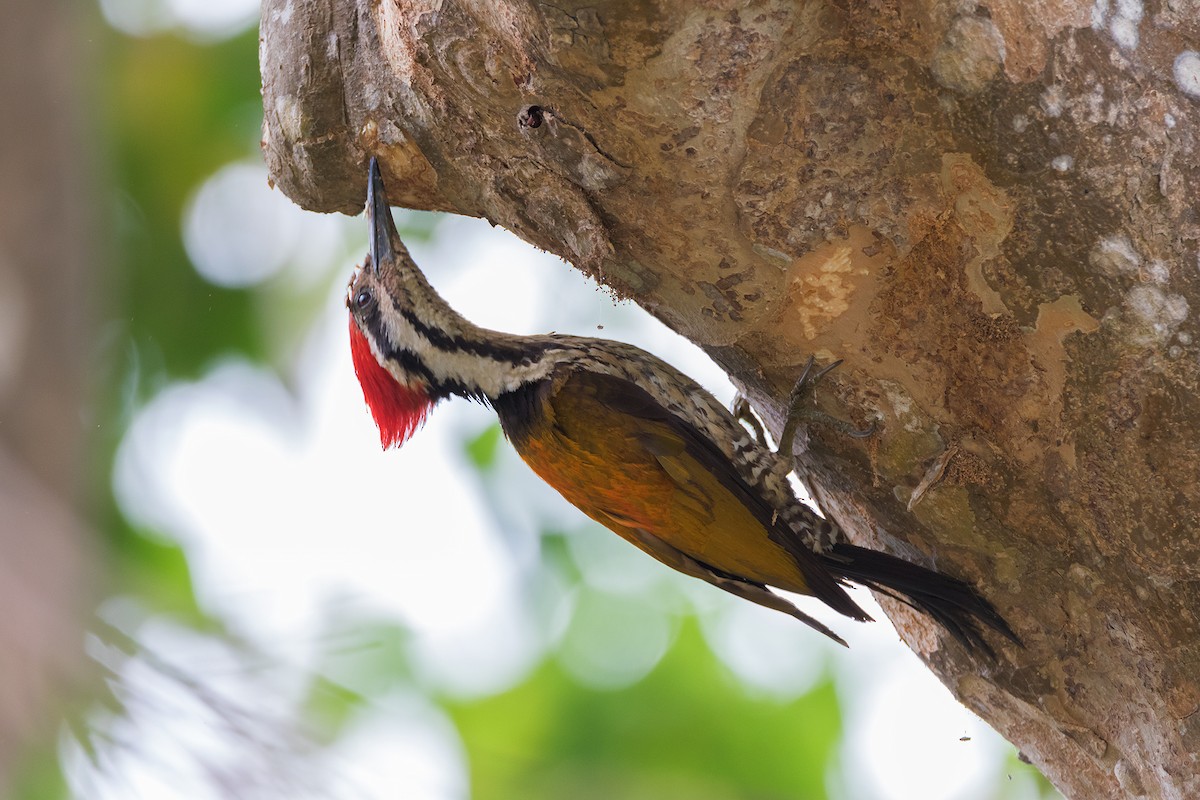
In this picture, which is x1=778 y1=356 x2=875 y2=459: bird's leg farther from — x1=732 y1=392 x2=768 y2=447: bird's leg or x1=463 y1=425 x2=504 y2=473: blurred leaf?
x1=463 y1=425 x2=504 y2=473: blurred leaf

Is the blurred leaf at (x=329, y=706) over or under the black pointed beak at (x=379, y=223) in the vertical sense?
under

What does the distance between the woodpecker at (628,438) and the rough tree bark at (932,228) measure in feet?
0.61

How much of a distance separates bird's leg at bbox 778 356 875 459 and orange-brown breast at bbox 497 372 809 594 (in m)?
0.35

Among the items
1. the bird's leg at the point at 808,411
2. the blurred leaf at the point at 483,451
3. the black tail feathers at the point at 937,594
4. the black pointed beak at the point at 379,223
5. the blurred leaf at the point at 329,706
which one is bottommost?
the blurred leaf at the point at 329,706

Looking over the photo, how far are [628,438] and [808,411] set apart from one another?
0.63 m

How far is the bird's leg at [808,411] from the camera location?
3.38 meters

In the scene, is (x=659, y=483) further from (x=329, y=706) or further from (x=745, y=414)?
(x=329, y=706)

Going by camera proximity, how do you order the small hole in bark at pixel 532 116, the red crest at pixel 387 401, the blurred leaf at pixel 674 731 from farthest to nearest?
the blurred leaf at pixel 674 731 → the red crest at pixel 387 401 → the small hole in bark at pixel 532 116

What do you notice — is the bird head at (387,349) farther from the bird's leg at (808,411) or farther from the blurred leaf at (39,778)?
the blurred leaf at (39,778)

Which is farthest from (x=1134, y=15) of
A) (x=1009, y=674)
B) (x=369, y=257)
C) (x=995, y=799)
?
(x=995, y=799)

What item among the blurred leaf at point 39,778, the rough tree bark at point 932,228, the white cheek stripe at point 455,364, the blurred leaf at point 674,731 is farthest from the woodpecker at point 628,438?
the blurred leaf at point 674,731

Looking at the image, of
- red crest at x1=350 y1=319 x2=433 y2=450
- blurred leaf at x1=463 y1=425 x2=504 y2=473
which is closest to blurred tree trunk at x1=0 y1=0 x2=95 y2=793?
red crest at x1=350 y1=319 x2=433 y2=450

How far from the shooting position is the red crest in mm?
4238

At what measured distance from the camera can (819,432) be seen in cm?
357
